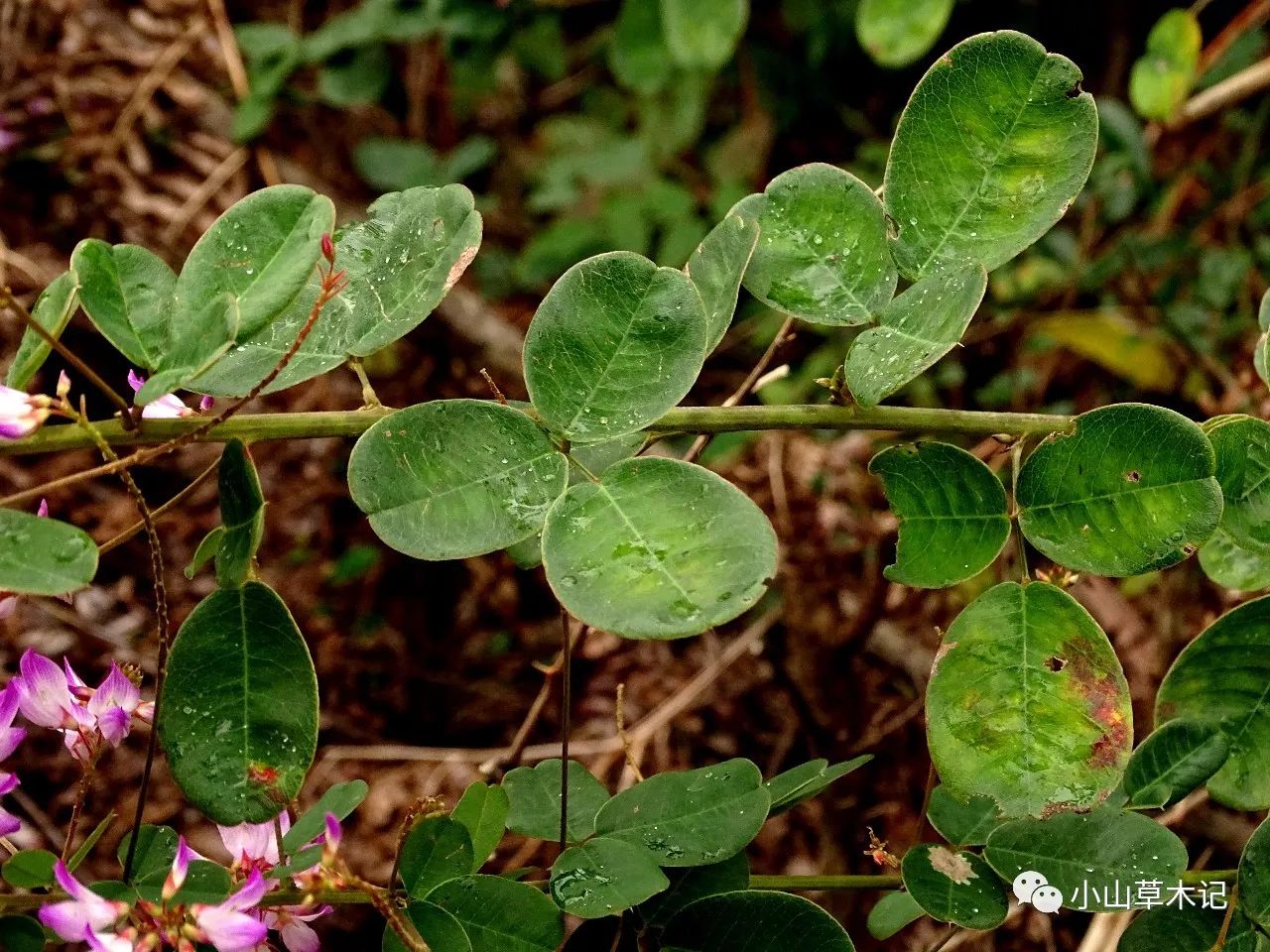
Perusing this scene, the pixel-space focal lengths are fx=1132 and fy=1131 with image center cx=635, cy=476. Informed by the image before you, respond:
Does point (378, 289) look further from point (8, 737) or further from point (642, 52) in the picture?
point (642, 52)

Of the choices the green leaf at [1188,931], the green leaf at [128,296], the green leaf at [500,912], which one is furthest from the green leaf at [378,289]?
the green leaf at [1188,931]

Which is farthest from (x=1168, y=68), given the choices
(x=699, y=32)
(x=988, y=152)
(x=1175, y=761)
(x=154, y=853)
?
(x=154, y=853)

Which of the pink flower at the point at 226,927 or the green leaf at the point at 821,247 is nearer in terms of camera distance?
the pink flower at the point at 226,927

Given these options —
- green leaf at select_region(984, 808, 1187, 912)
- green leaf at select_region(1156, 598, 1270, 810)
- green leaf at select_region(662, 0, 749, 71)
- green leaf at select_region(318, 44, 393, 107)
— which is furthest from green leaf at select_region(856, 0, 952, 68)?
green leaf at select_region(984, 808, 1187, 912)

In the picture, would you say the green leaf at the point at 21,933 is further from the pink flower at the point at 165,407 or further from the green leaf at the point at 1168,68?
the green leaf at the point at 1168,68

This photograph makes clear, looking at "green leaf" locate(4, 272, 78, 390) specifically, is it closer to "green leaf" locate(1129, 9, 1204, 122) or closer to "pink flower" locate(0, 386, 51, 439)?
"pink flower" locate(0, 386, 51, 439)

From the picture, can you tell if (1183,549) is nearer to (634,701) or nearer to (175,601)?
(634,701)

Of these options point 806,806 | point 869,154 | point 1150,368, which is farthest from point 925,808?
point 869,154
